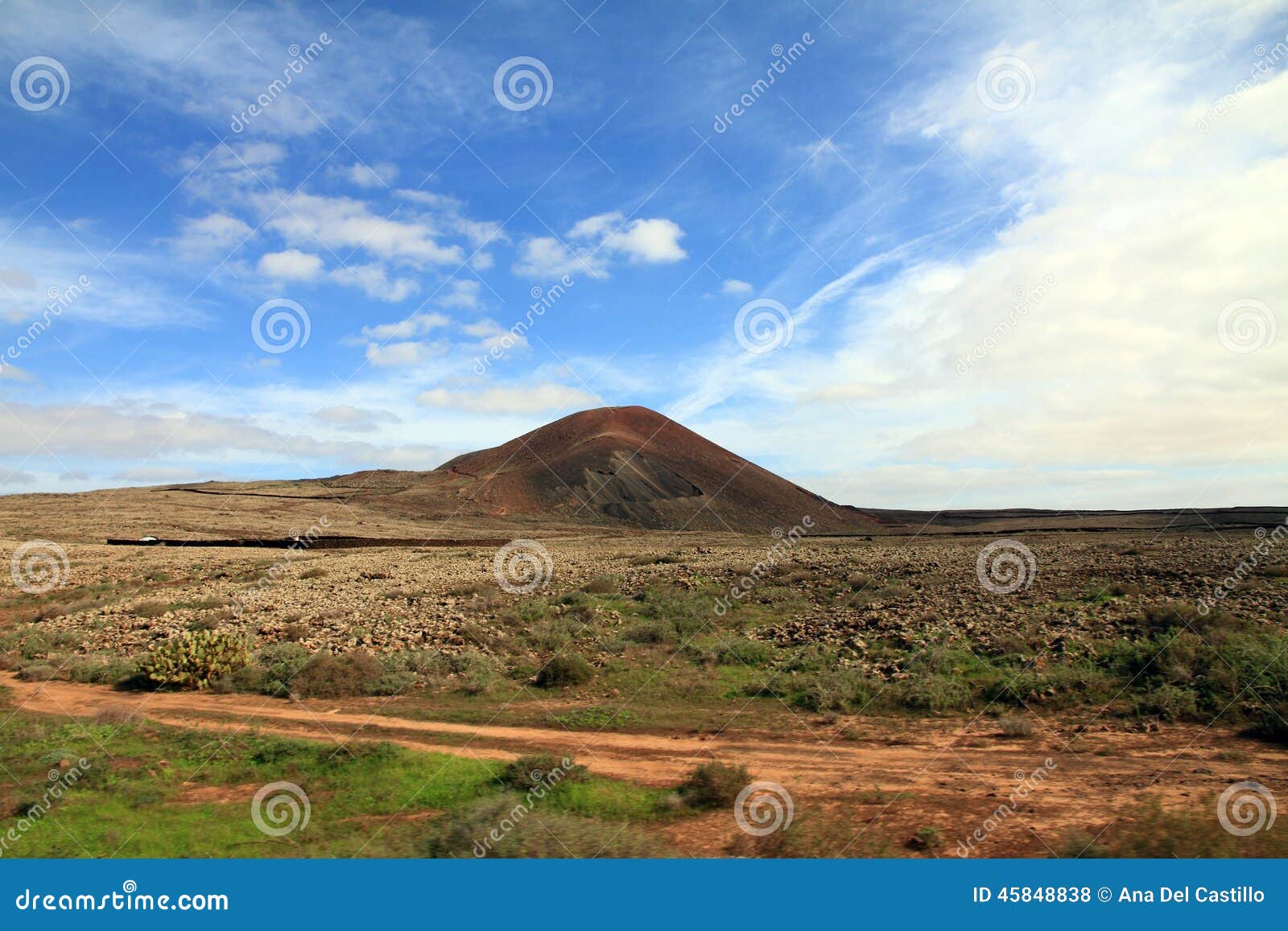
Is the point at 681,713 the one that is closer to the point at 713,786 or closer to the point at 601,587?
the point at 713,786

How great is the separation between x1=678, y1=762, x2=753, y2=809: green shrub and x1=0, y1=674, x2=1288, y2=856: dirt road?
0.45 m

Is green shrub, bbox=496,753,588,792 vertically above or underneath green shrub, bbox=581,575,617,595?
underneath

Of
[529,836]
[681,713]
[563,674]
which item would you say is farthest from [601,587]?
[529,836]

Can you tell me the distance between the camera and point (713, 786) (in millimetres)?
9023

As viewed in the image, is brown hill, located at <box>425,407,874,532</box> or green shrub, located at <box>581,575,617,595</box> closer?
green shrub, located at <box>581,575,617,595</box>

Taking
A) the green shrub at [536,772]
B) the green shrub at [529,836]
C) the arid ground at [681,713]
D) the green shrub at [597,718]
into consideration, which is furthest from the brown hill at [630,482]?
the green shrub at [529,836]

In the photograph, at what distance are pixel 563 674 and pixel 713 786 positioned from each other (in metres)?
6.83

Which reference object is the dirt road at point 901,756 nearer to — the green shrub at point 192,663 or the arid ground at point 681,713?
the arid ground at point 681,713

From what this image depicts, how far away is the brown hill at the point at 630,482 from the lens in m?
83.2

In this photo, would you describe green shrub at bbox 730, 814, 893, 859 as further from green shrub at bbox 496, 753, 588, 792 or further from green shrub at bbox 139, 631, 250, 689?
green shrub at bbox 139, 631, 250, 689

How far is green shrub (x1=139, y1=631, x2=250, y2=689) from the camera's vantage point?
14992mm

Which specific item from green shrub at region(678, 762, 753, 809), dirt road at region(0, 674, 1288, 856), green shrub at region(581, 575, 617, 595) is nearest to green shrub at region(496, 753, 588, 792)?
dirt road at region(0, 674, 1288, 856)

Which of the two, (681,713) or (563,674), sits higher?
(563,674)

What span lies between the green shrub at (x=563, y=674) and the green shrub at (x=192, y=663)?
6.61 m
